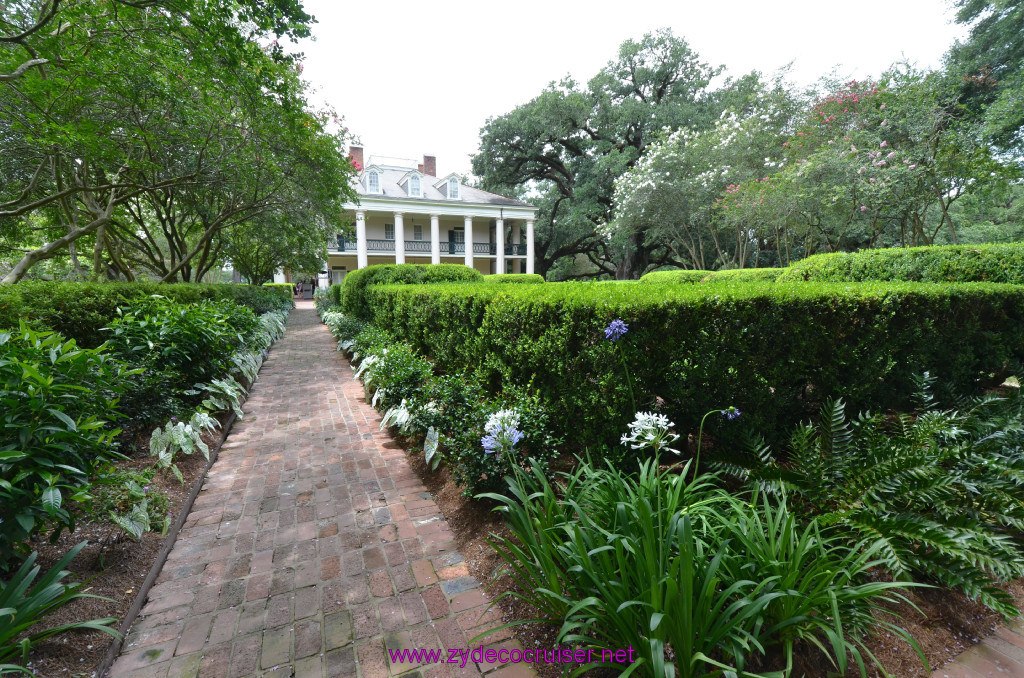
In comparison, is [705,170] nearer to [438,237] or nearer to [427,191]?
[438,237]

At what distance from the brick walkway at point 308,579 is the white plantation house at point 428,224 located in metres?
24.0

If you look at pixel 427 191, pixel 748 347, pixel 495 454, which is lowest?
pixel 495 454

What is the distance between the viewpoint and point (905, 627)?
185 centimetres

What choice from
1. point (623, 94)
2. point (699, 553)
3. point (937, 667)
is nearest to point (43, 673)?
point (699, 553)

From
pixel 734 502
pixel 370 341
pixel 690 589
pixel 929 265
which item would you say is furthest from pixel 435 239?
pixel 690 589

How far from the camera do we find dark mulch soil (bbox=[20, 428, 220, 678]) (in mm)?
1689

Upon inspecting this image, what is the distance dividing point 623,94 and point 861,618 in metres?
29.6

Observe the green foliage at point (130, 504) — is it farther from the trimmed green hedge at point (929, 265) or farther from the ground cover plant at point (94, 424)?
the trimmed green hedge at point (929, 265)

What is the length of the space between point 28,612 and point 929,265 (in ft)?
28.9

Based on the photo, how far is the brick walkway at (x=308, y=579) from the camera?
178 centimetres

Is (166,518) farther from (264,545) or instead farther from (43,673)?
(43,673)

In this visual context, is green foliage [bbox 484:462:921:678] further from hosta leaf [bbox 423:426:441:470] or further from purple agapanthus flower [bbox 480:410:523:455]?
hosta leaf [bbox 423:426:441:470]

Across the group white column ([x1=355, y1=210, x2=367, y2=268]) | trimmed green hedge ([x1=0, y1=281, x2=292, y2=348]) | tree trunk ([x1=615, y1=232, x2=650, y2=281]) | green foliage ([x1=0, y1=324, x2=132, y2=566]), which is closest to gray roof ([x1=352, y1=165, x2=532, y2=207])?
white column ([x1=355, y1=210, x2=367, y2=268])

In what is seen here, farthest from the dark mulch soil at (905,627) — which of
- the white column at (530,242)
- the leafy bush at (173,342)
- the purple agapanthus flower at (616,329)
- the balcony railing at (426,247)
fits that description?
the white column at (530,242)
